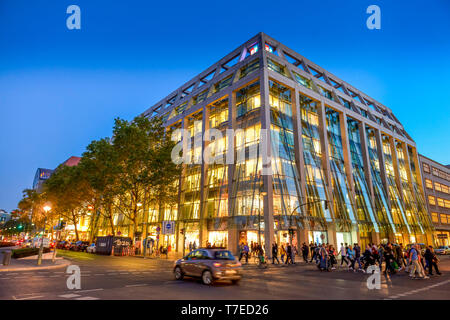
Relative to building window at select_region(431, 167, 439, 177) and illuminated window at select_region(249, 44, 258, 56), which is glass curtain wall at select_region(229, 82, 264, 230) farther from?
building window at select_region(431, 167, 439, 177)

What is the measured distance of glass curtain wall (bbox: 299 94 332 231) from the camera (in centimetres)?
3475

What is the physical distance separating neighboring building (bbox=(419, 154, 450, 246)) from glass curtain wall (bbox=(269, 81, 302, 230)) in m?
46.8

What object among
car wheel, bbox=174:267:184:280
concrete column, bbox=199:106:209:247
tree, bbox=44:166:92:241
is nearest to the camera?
car wheel, bbox=174:267:184:280

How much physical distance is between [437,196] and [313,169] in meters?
49.7

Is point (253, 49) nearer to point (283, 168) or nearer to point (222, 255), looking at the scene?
point (283, 168)

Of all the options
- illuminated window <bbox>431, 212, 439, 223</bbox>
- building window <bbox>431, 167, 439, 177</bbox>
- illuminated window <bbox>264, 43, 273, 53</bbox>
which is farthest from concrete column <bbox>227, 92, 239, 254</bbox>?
building window <bbox>431, 167, 439, 177</bbox>

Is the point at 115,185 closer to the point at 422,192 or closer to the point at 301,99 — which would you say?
the point at 301,99

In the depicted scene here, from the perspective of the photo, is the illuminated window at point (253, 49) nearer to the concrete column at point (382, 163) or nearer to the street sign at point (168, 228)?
the street sign at point (168, 228)

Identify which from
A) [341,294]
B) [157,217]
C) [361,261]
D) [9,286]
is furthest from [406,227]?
[9,286]

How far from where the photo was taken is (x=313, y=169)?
3819cm

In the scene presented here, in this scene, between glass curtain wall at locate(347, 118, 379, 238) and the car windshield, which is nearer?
the car windshield

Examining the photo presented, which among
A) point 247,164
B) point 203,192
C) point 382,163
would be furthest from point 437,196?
point 203,192

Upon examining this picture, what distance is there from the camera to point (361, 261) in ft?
66.4
